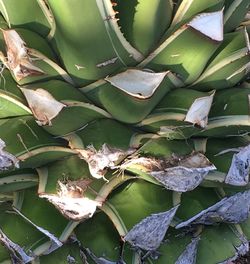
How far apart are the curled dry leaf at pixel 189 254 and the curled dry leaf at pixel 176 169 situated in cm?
20

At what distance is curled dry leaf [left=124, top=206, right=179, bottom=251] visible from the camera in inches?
37.5

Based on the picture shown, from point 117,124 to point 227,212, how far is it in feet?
0.89

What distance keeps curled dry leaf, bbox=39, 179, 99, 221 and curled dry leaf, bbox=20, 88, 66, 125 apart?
12 cm

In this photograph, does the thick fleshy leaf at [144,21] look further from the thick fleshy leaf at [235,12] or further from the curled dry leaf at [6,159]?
the curled dry leaf at [6,159]

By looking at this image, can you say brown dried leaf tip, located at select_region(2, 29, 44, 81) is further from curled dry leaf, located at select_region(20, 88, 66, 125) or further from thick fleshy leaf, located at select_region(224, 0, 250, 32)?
thick fleshy leaf, located at select_region(224, 0, 250, 32)

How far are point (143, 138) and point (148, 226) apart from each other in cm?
Answer: 15

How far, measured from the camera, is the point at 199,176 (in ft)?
3.05

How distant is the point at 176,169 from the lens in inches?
35.8

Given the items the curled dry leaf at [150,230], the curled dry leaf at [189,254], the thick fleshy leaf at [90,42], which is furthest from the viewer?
the curled dry leaf at [189,254]

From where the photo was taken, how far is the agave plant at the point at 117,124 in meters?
0.91

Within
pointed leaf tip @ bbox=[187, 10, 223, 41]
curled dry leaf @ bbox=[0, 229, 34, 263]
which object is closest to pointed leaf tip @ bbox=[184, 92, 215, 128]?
pointed leaf tip @ bbox=[187, 10, 223, 41]

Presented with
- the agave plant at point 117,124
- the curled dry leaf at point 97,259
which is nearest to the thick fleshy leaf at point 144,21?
the agave plant at point 117,124

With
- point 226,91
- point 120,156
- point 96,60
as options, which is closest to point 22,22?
point 96,60

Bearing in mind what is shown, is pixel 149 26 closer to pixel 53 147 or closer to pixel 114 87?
pixel 114 87
